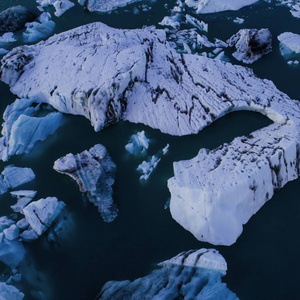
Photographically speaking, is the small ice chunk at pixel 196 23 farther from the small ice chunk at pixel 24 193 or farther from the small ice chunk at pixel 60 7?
the small ice chunk at pixel 24 193

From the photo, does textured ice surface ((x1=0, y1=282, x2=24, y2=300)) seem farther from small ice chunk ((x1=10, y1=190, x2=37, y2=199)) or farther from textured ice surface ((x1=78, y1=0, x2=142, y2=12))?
textured ice surface ((x1=78, y1=0, x2=142, y2=12))

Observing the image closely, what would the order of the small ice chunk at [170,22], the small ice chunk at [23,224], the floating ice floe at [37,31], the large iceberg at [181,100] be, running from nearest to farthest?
the large iceberg at [181,100]
the small ice chunk at [23,224]
the small ice chunk at [170,22]
the floating ice floe at [37,31]

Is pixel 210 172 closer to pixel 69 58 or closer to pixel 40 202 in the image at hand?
pixel 40 202

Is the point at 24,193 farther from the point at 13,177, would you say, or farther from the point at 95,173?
the point at 95,173

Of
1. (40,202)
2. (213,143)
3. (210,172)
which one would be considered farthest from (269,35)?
(40,202)

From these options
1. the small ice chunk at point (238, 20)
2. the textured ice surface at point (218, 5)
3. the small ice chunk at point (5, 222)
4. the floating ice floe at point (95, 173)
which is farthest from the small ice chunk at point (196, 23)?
the small ice chunk at point (5, 222)

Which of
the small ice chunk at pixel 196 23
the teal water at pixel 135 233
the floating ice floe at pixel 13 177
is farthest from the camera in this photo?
the small ice chunk at pixel 196 23

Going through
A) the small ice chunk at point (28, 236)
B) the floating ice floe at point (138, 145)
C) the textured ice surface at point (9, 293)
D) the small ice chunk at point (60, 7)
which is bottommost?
the textured ice surface at point (9, 293)

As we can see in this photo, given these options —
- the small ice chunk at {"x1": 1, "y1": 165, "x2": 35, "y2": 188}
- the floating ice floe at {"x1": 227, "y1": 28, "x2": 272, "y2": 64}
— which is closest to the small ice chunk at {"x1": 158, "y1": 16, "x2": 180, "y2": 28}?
the floating ice floe at {"x1": 227, "y1": 28, "x2": 272, "y2": 64}

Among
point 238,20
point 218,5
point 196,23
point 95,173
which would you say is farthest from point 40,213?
point 218,5
